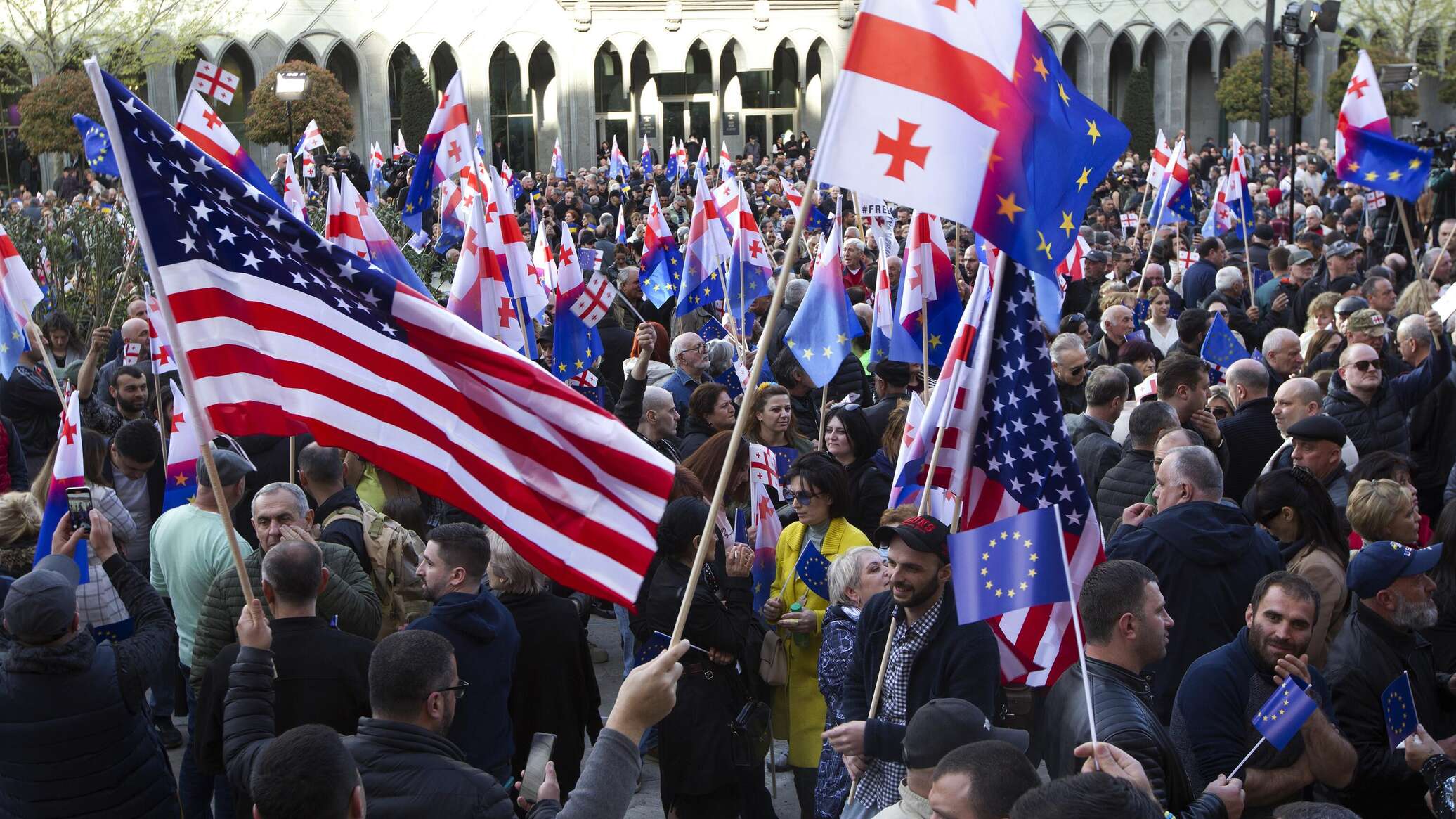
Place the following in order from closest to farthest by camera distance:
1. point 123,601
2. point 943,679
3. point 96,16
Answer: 1. point 943,679
2. point 123,601
3. point 96,16

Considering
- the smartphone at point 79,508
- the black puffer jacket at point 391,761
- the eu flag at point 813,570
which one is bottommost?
the eu flag at point 813,570

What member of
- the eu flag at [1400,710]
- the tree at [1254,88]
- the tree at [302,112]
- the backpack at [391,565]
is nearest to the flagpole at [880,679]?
the eu flag at [1400,710]

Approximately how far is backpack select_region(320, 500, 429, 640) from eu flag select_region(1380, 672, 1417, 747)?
365 cm

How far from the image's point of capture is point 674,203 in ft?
75.4

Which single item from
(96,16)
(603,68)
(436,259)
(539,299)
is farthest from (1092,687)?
(603,68)

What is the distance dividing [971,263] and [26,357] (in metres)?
8.14

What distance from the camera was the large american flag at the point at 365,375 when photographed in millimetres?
3895

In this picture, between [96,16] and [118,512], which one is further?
[96,16]

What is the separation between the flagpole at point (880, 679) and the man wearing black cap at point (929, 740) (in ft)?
1.91

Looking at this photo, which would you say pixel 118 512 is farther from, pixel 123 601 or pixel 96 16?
pixel 96 16

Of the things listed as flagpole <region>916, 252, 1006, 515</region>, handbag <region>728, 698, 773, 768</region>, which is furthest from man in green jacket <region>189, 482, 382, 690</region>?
flagpole <region>916, 252, 1006, 515</region>

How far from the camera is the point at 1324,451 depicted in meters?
6.46

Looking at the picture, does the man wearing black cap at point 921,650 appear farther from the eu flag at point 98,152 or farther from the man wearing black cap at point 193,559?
the eu flag at point 98,152

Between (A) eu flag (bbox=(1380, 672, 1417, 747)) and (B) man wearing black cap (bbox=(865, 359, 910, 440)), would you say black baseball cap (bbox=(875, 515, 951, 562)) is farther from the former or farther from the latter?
(B) man wearing black cap (bbox=(865, 359, 910, 440))
